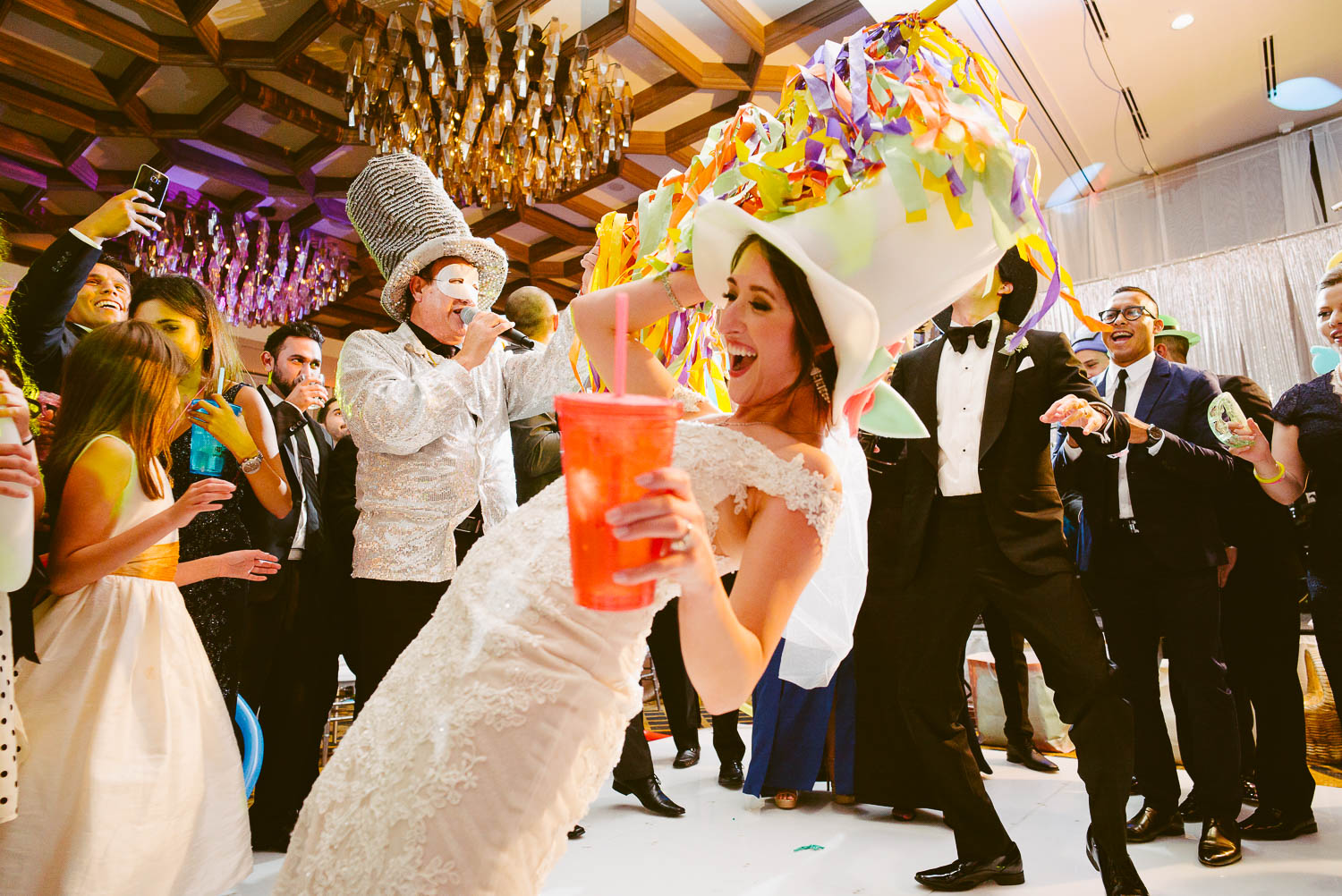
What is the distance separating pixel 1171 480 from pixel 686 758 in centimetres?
226

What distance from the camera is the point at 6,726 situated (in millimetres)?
1359

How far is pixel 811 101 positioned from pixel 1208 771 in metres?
2.40

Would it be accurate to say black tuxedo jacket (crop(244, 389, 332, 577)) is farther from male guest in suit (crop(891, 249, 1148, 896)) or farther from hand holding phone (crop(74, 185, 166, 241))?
male guest in suit (crop(891, 249, 1148, 896))

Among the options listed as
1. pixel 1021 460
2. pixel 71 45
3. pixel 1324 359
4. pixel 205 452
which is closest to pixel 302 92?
pixel 71 45

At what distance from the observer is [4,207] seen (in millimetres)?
6941

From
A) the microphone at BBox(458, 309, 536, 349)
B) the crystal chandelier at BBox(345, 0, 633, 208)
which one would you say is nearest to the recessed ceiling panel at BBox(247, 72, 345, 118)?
the crystal chandelier at BBox(345, 0, 633, 208)

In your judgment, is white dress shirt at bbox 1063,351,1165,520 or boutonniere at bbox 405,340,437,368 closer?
boutonniere at bbox 405,340,437,368

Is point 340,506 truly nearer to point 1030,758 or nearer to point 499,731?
point 499,731

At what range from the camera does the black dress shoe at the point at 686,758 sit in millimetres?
3594

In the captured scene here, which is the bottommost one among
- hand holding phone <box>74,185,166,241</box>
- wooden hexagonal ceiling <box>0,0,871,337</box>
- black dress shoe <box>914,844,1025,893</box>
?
black dress shoe <box>914,844,1025,893</box>

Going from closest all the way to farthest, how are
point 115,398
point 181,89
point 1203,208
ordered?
point 115,398, point 181,89, point 1203,208

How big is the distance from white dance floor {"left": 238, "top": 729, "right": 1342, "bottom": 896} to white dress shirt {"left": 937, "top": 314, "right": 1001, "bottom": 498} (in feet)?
3.77

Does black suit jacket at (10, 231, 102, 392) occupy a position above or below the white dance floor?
above

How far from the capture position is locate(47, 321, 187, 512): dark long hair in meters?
1.75
